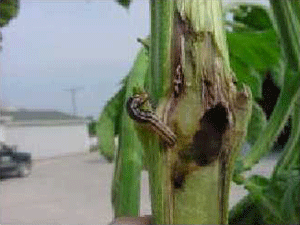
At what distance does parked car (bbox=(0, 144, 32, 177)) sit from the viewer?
328 inches

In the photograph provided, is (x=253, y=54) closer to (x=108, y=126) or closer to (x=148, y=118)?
(x=108, y=126)

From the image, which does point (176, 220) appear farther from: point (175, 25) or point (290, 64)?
point (290, 64)

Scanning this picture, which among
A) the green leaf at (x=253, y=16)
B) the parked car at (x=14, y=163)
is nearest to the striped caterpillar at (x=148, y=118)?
the green leaf at (x=253, y=16)

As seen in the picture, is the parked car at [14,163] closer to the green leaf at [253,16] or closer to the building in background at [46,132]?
the building in background at [46,132]

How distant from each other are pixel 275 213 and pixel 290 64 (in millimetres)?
116

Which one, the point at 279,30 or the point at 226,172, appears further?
the point at 279,30

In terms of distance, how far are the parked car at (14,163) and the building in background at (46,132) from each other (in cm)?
361

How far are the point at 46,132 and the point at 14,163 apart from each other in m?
5.62

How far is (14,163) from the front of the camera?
8.82 meters

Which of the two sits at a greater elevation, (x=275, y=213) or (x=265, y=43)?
(x=265, y=43)

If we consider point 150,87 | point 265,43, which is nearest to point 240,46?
point 265,43

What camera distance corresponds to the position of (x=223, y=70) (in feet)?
0.94

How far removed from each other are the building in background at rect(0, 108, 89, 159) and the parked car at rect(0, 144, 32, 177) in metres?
3.61

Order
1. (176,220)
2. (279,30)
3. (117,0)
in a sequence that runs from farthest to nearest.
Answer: (117,0) < (279,30) < (176,220)
